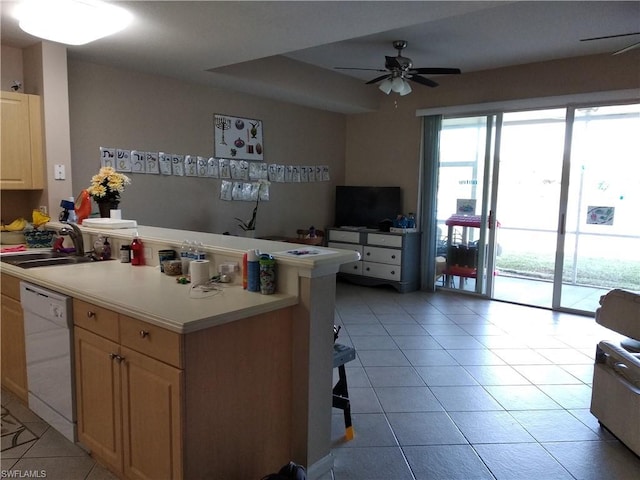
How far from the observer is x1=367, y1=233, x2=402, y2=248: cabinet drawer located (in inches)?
236

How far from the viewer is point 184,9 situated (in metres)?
2.83

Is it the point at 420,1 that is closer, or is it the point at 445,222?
the point at 420,1

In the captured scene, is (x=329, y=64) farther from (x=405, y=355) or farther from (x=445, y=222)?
(x=405, y=355)

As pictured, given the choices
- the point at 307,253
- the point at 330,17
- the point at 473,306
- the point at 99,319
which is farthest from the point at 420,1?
the point at 473,306

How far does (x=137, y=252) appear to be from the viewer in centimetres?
284

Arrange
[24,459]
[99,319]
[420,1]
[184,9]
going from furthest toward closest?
1. [184,9]
2. [420,1]
3. [24,459]
4. [99,319]

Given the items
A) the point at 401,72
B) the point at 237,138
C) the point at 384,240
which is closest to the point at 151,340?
the point at 401,72

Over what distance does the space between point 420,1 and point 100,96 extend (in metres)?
3.04

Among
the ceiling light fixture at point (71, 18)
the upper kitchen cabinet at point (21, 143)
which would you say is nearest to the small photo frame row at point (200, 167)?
the upper kitchen cabinet at point (21, 143)

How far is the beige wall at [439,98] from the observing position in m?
4.83

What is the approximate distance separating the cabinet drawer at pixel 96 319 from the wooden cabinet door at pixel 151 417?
0.12 m

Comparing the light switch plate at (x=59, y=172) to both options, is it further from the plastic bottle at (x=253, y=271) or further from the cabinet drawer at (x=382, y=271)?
the cabinet drawer at (x=382, y=271)

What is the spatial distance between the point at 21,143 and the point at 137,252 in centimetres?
159

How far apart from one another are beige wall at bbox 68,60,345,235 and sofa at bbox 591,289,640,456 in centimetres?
396
